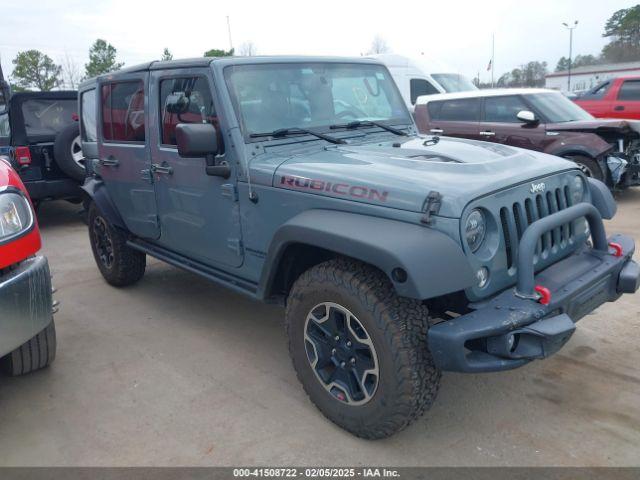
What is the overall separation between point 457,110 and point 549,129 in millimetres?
1539

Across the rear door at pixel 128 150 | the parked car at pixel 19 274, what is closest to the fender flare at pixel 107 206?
the rear door at pixel 128 150

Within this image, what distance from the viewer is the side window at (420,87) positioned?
11.8m

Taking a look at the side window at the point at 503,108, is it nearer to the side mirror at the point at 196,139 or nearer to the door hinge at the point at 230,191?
the door hinge at the point at 230,191

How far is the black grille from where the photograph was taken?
8.75 feet

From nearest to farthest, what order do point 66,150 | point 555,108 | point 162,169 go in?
point 162,169 < point 66,150 < point 555,108

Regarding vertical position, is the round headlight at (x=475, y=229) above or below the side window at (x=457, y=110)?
below

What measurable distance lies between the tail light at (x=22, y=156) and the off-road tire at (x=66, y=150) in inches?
15.1

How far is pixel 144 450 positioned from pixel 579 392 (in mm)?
2398

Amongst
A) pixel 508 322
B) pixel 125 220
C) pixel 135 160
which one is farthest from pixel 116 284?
pixel 508 322

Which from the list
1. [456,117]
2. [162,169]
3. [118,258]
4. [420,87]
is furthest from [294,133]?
[420,87]

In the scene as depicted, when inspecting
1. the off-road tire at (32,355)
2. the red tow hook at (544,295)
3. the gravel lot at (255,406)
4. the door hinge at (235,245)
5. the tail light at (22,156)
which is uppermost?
the tail light at (22,156)

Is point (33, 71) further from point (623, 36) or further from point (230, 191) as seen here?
point (623, 36)

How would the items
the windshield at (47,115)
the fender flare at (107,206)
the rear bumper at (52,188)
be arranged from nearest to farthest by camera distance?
the fender flare at (107,206), the rear bumper at (52,188), the windshield at (47,115)

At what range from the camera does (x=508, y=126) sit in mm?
8391
